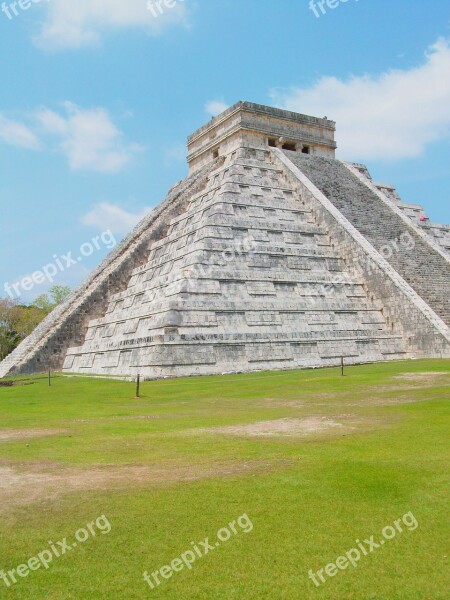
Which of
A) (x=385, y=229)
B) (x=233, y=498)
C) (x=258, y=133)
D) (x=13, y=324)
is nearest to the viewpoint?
(x=233, y=498)

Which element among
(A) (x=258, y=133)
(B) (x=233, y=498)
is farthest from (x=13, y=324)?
(B) (x=233, y=498)

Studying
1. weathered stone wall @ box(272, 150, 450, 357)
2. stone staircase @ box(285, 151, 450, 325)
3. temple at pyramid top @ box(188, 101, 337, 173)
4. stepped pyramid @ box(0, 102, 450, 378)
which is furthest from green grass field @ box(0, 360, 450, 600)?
temple at pyramid top @ box(188, 101, 337, 173)

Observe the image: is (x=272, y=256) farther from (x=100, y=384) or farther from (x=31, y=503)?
(x=31, y=503)

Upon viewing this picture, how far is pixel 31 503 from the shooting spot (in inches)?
210

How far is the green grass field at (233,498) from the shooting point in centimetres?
385

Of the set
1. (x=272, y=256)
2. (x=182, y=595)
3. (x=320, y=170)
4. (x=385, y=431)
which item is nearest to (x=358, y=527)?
(x=182, y=595)

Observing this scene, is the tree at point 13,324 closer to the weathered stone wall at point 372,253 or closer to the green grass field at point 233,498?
the weathered stone wall at point 372,253

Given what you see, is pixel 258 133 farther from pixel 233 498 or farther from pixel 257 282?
pixel 233 498

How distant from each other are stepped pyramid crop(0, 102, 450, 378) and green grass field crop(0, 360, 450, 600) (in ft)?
28.7

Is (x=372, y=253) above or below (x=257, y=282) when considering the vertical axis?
above

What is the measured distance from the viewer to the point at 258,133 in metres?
31.2

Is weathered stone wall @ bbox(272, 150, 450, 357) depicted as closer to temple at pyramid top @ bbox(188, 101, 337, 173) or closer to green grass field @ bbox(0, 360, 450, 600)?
temple at pyramid top @ bbox(188, 101, 337, 173)

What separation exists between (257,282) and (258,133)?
43.1 feet

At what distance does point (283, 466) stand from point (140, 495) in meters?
1.66
